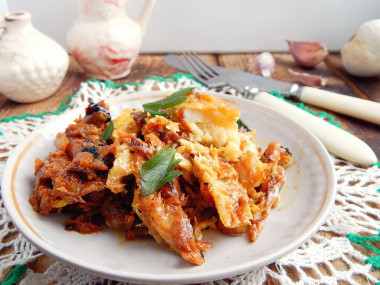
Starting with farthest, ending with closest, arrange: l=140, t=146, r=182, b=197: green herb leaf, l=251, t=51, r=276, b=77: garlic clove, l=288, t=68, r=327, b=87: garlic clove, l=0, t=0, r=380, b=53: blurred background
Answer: l=0, t=0, r=380, b=53: blurred background < l=251, t=51, r=276, b=77: garlic clove < l=288, t=68, r=327, b=87: garlic clove < l=140, t=146, r=182, b=197: green herb leaf

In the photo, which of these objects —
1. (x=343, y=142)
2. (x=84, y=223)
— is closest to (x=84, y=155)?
(x=84, y=223)

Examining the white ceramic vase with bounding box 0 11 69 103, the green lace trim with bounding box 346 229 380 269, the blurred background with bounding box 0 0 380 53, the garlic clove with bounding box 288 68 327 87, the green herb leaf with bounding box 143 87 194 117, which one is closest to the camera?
the green lace trim with bounding box 346 229 380 269

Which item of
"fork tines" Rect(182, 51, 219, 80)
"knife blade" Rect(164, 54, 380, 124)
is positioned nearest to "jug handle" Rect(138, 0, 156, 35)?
"fork tines" Rect(182, 51, 219, 80)

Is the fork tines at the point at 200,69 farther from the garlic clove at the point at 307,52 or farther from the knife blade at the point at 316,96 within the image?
the garlic clove at the point at 307,52

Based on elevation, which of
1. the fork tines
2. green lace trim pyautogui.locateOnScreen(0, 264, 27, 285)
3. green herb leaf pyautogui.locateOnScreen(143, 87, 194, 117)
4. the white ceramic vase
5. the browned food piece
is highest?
green herb leaf pyautogui.locateOnScreen(143, 87, 194, 117)

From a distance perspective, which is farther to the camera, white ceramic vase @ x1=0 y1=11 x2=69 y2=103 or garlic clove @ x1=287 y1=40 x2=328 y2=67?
garlic clove @ x1=287 y1=40 x2=328 y2=67

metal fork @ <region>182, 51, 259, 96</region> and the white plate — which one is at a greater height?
the white plate

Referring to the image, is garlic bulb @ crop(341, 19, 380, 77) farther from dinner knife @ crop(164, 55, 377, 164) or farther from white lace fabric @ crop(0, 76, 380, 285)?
white lace fabric @ crop(0, 76, 380, 285)
